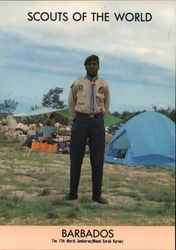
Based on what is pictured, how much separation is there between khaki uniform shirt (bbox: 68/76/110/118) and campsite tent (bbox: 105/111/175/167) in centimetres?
55

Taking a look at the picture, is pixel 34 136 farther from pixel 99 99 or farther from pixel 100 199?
pixel 99 99

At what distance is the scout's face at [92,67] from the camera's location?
6.69m

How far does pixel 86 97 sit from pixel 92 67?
0.32 metres

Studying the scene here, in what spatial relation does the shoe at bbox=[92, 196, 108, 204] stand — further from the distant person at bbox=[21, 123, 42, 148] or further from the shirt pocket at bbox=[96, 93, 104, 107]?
the distant person at bbox=[21, 123, 42, 148]

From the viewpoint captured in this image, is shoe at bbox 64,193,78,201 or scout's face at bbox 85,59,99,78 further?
shoe at bbox 64,193,78,201

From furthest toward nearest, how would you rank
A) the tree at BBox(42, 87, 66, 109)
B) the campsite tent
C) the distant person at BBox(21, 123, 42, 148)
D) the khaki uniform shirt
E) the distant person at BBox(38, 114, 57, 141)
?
the distant person at BBox(21, 123, 42, 148) < the distant person at BBox(38, 114, 57, 141) < the campsite tent < the tree at BBox(42, 87, 66, 109) < the khaki uniform shirt

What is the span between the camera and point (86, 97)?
6707 millimetres

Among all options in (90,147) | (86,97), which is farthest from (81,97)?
(90,147)

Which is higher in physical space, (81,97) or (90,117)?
(81,97)

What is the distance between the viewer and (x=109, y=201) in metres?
7.00

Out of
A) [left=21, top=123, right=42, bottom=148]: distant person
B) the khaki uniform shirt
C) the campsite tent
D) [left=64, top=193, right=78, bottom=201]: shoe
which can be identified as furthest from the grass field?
[left=21, top=123, right=42, bottom=148]: distant person

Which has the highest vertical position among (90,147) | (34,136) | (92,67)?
(92,67)

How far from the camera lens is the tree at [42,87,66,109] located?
6891mm

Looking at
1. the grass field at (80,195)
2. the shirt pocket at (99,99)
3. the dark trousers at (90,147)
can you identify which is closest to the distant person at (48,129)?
the grass field at (80,195)
